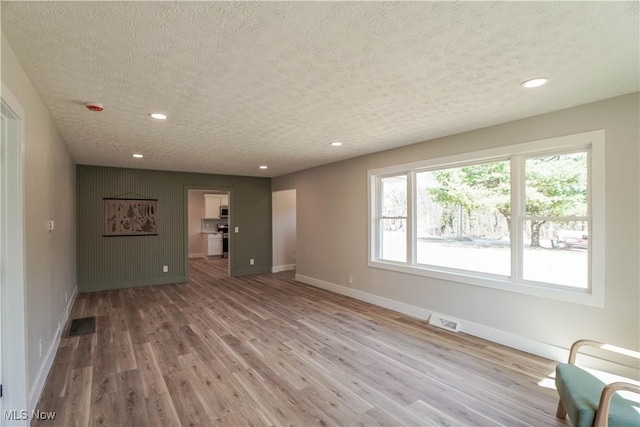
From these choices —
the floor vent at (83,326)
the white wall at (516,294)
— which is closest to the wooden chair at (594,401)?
the white wall at (516,294)

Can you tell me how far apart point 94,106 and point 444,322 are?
→ 14.5 ft

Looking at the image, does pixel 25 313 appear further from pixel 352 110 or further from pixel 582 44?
pixel 582 44

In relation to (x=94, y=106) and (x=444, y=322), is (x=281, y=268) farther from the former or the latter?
(x=94, y=106)

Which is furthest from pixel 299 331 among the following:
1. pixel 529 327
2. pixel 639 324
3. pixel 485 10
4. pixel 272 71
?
pixel 485 10

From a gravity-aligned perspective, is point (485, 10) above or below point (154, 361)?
above

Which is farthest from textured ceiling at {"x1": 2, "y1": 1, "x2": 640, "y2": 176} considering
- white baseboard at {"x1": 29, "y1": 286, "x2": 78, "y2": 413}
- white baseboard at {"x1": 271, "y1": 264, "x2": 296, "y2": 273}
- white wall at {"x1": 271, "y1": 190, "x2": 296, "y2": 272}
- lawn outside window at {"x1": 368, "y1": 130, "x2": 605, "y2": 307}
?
white baseboard at {"x1": 271, "y1": 264, "x2": 296, "y2": 273}

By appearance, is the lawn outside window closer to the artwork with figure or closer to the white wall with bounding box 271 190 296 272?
the white wall with bounding box 271 190 296 272

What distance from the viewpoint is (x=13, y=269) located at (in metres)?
1.99

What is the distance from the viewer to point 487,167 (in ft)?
12.0

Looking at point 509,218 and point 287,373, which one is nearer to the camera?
point 287,373

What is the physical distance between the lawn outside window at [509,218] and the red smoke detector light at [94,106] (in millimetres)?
3590

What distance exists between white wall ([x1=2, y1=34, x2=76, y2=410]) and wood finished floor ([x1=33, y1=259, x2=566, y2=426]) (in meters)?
0.28

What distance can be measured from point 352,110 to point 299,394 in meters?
2.52

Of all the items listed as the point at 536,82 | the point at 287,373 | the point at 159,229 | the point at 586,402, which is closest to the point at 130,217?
the point at 159,229
